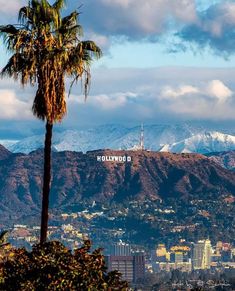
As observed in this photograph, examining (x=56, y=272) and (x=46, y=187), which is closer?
(x=56, y=272)

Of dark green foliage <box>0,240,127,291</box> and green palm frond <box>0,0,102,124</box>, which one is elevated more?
green palm frond <box>0,0,102,124</box>

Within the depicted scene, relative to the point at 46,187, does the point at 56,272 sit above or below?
below

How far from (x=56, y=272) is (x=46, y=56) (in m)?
10.5

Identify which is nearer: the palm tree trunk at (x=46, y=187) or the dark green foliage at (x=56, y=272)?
the dark green foliage at (x=56, y=272)

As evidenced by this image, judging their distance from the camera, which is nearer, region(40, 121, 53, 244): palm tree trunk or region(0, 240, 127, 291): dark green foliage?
region(0, 240, 127, 291): dark green foliage

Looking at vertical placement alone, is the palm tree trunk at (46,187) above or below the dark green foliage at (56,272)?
above

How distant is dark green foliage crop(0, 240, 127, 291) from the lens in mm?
45031

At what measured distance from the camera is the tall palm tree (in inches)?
1961

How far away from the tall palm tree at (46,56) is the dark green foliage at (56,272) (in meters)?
3.13

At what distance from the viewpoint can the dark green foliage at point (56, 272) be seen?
45031mm

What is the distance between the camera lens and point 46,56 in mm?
49812

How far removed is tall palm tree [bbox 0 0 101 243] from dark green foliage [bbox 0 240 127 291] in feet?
10.3

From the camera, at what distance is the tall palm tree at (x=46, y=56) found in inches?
1961

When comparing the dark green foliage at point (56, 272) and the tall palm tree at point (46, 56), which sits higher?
the tall palm tree at point (46, 56)
